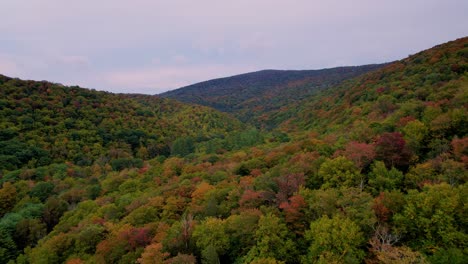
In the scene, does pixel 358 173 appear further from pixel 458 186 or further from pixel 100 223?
pixel 100 223

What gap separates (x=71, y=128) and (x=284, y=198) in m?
74.1

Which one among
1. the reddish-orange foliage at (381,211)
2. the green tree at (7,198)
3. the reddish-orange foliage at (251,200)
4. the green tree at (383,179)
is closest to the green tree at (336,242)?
the reddish-orange foliage at (381,211)

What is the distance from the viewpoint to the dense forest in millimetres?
20000

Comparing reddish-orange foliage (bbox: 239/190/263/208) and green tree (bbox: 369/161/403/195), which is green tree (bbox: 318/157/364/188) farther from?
reddish-orange foliage (bbox: 239/190/263/208)

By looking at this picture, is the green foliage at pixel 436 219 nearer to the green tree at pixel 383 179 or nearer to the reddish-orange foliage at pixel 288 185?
the green tree at pixel 383 179

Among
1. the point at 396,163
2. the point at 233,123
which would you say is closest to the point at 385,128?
the point at 396,163

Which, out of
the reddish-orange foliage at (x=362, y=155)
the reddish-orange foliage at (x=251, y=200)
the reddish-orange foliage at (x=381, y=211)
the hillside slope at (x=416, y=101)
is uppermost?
the hillside slope at (x=416, y=101)

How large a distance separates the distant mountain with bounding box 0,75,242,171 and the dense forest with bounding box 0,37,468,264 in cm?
64

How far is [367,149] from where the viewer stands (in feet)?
97.0

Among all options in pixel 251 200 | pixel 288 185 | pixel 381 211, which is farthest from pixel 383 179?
pixel 251 200

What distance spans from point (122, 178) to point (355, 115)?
156 ft

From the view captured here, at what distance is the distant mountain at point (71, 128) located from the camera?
6981 cm

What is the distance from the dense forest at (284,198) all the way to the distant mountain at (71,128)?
25.4 inches

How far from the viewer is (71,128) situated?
Answer: 82.1 m
